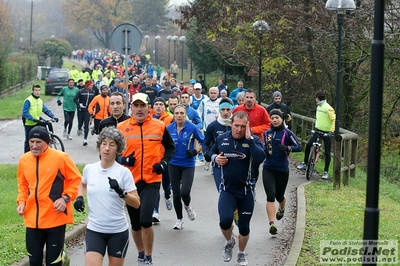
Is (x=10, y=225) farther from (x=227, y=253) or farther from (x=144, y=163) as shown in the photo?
(x=227, y=253)

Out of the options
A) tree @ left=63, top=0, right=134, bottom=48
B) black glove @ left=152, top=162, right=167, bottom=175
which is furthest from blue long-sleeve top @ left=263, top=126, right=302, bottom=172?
tree @ left=63, top=0, right=134, bottom=48

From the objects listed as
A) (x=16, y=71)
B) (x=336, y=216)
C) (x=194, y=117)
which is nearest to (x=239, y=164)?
(x=336, y=216)

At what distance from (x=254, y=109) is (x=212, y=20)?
15006mm

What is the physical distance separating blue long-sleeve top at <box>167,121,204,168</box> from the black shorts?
3.76 meters

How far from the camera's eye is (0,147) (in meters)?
20.8

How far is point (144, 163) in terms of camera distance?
8258mm

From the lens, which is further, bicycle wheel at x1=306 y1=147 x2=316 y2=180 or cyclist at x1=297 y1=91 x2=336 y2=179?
cyclist at x1=297 y1=91 x2=336 y2=179

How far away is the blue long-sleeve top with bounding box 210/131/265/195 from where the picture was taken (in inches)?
325

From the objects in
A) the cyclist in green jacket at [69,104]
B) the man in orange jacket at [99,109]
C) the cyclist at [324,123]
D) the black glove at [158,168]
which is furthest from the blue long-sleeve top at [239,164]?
the cyclist in green jacket at [69,104]

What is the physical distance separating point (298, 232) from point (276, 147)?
1245 millimetres

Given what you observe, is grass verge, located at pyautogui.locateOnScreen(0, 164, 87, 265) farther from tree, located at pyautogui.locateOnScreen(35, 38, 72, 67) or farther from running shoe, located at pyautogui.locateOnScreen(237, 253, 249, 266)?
tree, located at pyautogui.locateOnScreen(35, 38, 72, 67)

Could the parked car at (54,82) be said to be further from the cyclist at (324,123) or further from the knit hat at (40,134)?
the knit hat at (40,134)

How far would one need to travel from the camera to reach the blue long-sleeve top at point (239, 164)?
27.1 feet

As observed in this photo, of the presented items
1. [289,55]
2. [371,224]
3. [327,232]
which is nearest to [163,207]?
[327,232]
